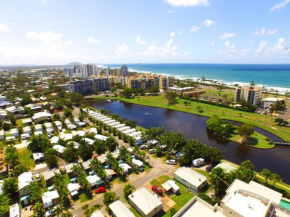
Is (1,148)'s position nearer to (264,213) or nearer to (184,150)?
(184,150)

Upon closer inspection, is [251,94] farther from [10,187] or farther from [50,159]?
[10,187]

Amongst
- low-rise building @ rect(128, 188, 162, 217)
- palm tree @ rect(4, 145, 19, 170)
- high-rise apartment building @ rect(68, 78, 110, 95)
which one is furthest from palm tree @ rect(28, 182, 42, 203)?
high-rise apartment building @ rect(68, 78, 110, 95)

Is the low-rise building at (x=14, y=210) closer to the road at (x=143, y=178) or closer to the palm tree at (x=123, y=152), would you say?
the road at (x=143, y=178)

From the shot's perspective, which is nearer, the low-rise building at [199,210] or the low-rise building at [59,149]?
the low-rise building at [199,210]

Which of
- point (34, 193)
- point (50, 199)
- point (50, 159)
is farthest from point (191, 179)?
point (50, 159)

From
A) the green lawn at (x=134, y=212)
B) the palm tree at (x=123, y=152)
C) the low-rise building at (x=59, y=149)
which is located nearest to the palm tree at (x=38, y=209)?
the green lawn at (x=134, y=212)

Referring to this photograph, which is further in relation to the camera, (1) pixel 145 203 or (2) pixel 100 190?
(2) pixel 100 190
